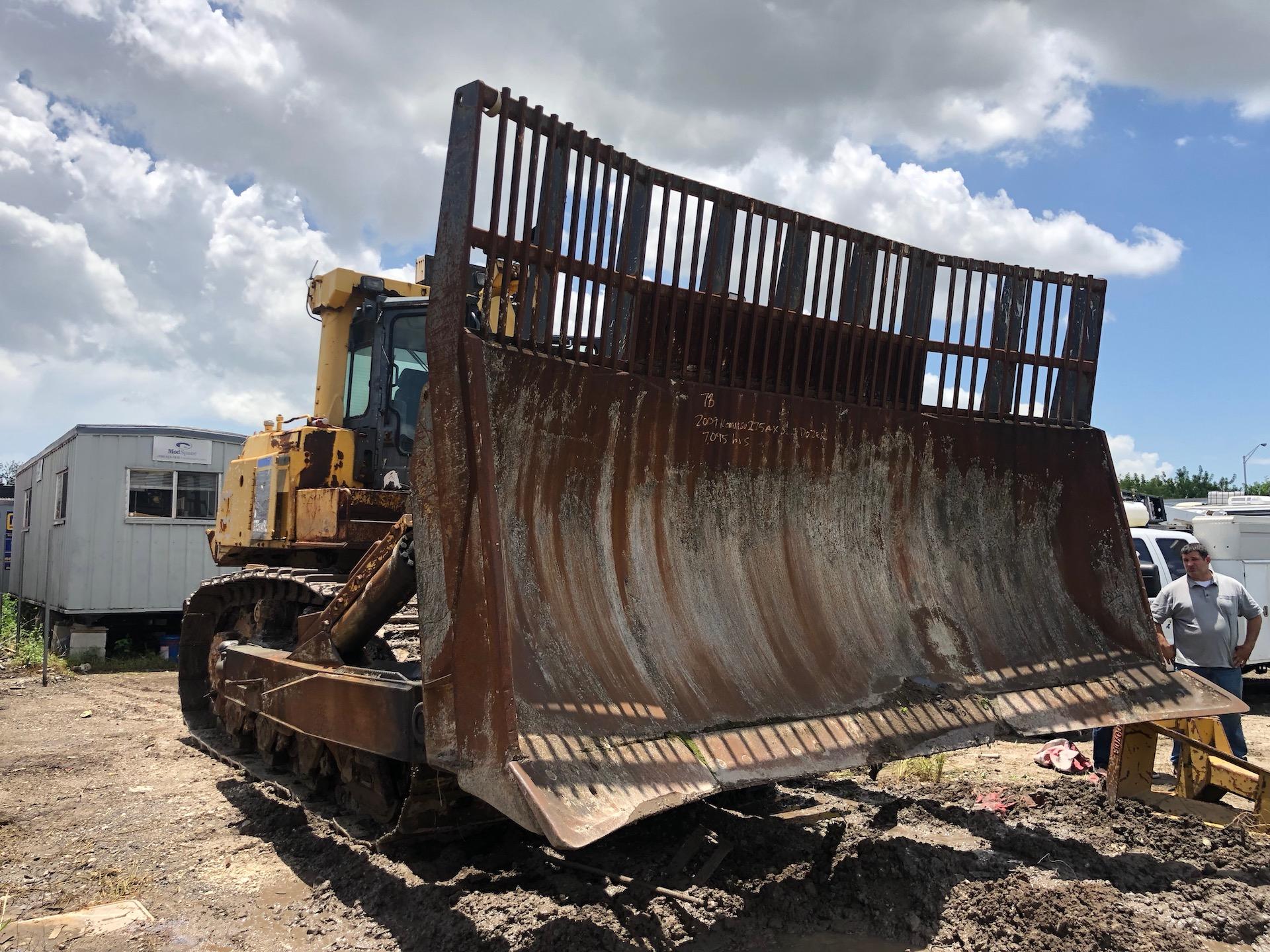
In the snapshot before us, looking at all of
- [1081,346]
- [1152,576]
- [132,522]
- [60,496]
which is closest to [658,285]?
[1081,346]

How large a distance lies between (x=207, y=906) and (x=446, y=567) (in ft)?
7.01

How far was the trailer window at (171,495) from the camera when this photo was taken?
14.3 metres

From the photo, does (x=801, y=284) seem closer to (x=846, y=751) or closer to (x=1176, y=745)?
(x=846, y=751)

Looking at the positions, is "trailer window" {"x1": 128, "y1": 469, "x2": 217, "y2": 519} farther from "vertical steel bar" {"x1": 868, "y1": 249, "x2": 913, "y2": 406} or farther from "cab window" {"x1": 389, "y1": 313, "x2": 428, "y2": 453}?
"vertical steel bar" {"x1": 868, "y1": 249, "x2": 913, "y2": 406}

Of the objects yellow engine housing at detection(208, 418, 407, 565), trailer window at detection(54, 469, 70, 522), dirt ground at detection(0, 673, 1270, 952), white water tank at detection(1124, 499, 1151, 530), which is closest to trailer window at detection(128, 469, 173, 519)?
trailer window at detection(54, 469, 70, 522)

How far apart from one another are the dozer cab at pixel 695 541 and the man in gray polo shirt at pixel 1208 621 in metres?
1.92

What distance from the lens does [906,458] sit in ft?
14.2

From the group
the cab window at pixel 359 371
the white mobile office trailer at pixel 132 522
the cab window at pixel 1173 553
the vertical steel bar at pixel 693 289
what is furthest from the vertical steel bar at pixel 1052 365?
the white mobile office trailer at pixel 132 522

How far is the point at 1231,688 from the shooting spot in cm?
602

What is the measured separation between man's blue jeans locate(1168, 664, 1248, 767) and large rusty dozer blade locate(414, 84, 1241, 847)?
184 cm

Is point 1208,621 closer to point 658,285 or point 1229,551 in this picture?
point 658,285

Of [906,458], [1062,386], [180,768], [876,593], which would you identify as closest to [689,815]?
[876,593]

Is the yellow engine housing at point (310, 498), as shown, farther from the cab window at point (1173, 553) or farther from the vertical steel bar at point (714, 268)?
the cab window at point (1173, 553)

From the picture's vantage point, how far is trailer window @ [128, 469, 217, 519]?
47.0 feet
